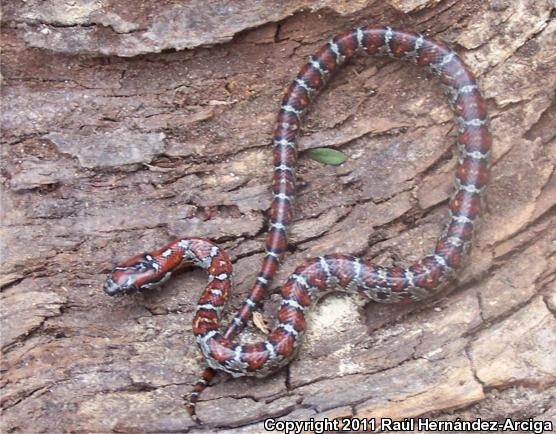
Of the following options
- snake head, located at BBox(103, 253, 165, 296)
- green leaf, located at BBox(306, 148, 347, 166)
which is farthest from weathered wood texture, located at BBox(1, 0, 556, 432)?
snake head, located at BBox(103, 253, 165, 296)

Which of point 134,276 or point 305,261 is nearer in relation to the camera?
point 134,276

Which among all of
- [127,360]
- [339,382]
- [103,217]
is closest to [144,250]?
[103,217]

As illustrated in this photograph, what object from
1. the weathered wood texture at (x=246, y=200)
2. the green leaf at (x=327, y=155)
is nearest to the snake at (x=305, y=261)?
the weathered wood texture at (x=246, y=200)

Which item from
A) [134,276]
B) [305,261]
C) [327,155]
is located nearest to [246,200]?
[305,261]

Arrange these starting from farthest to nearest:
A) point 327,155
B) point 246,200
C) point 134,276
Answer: point 327,155 < point 246,200 < point 134,276

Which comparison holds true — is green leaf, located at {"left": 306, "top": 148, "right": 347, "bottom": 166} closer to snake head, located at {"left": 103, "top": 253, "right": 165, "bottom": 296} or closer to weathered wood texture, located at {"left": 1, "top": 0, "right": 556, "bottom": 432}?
weathered wood texture, located at {"left": 1, "top": 0, "right": 556, "bottom": 432}

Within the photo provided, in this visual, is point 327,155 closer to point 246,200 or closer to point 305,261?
point 246,200

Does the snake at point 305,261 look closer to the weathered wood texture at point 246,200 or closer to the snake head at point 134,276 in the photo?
the snake head at point 134,276
